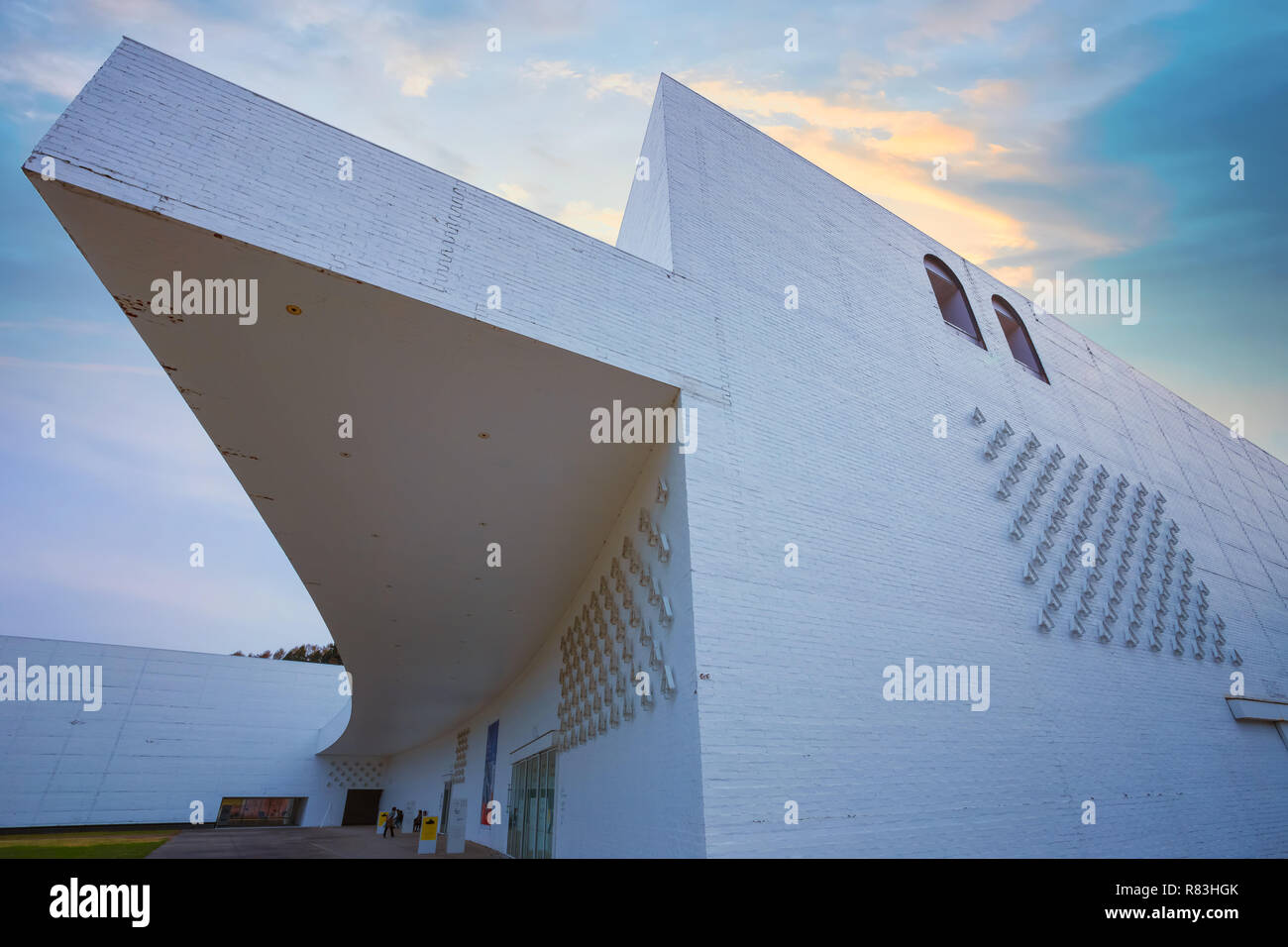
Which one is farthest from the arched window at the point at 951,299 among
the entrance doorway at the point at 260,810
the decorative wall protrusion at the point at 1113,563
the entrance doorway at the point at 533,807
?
the entrance doorway at the point at 260,810

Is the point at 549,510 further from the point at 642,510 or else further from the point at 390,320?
the point at 390,320

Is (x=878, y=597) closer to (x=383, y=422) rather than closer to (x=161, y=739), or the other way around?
(x=383, y=422)

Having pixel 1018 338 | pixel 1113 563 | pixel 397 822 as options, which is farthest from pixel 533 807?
pixel 397 822

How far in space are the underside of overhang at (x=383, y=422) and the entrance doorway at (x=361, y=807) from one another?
21086 mm

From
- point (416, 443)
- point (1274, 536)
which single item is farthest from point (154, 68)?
point (1274, 536)

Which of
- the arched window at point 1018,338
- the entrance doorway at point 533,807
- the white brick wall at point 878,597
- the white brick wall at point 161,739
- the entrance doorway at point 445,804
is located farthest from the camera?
the white brick wall at point 161,739

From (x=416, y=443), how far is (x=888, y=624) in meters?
5.56

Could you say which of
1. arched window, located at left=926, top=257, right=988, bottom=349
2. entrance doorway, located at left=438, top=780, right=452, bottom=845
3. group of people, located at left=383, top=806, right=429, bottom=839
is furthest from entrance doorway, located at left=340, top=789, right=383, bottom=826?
arched window, located at left=926, top=257, right=988, bottom=349

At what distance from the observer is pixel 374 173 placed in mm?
5453

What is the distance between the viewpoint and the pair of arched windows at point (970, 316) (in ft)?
37.2

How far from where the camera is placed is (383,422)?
646 cm

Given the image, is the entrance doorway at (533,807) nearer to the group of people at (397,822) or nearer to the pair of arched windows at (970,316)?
the group of people at (397,822)

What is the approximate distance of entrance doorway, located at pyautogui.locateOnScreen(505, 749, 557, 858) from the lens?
9641 millimetres

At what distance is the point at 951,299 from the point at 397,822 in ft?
86.3
